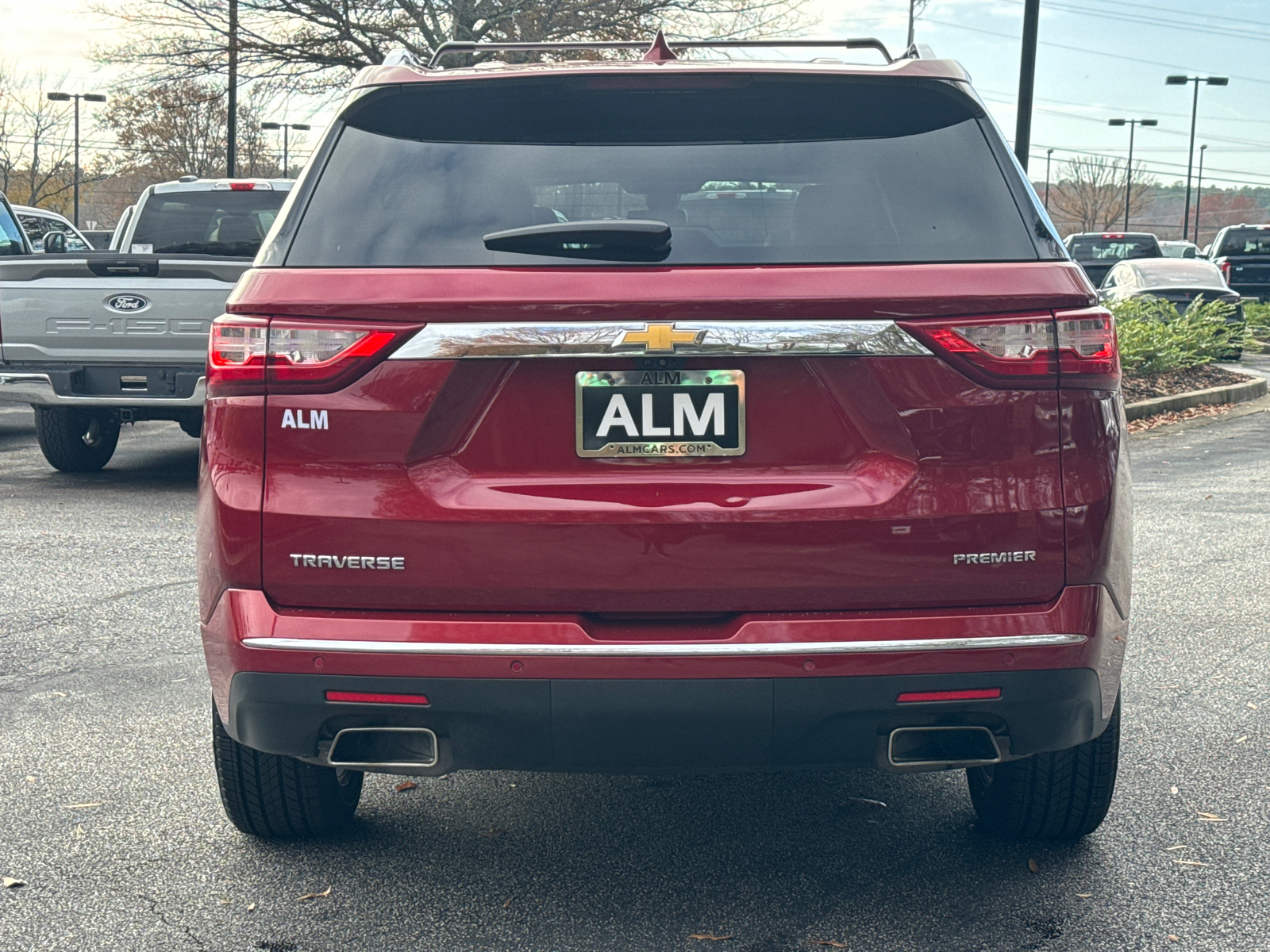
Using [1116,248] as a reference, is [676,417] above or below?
above

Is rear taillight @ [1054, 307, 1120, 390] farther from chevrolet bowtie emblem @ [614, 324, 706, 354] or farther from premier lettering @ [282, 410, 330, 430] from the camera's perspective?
premier lettering @ [282, 410, 330, 430]

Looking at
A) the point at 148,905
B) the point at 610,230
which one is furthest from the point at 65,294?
the point at 610,230

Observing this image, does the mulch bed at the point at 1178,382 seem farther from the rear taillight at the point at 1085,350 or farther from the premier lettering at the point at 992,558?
the premier lettering at the point at 992,558

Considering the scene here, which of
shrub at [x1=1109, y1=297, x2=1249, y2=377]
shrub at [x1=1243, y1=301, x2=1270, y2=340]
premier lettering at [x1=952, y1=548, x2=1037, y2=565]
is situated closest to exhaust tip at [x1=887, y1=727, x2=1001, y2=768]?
premier lettering at [x1=952, y1=548, x2=1037, y2=565]

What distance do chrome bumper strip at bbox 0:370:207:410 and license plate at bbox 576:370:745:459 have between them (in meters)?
6.86

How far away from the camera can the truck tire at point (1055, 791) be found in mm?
3324

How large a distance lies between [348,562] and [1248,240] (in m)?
30.6

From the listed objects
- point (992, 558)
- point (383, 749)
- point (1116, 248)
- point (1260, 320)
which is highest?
point (992, 558)

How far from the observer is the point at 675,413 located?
2.68m

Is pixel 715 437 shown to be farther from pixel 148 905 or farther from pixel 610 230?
pixel 148 905

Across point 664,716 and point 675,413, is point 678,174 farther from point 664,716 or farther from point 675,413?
point 664,716

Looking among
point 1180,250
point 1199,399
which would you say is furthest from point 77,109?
point 1199,399

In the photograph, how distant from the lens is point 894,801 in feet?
12.7

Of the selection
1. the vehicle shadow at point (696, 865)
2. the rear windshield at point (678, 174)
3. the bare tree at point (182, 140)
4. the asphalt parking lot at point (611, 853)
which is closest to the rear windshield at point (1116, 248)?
the bare tree at point (182, 140)
